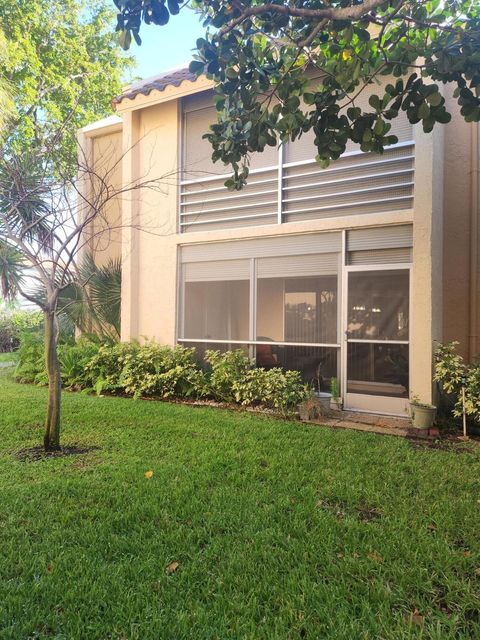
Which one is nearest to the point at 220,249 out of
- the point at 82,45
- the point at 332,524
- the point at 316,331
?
the point at 316,331

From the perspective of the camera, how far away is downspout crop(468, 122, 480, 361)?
6.77 m

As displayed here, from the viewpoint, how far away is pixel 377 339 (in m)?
6.41

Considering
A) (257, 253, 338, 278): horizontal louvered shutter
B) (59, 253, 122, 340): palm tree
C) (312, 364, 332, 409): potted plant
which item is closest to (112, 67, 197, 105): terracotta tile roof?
(59, 253, 122, 340): palm tree

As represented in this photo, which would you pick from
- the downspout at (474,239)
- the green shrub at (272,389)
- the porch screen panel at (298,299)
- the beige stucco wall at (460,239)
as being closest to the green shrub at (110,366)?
the green shrub at (272,389)

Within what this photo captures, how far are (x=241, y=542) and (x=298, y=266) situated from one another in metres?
5.11

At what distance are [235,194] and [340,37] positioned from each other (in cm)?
421

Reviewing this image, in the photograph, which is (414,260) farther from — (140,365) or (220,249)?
(140,365)

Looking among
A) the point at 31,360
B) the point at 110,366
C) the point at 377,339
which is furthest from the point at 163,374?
the point at 31,360

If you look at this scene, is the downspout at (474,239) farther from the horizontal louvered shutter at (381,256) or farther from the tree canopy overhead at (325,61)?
the tree canopy overhead at (325,61)

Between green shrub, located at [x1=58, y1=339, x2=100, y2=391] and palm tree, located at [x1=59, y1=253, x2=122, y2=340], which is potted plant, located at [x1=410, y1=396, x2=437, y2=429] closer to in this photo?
green shrub, located at [x1=58, y1=339, x2=100, y2=391]

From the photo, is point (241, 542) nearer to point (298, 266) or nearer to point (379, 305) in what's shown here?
point (379, 305)

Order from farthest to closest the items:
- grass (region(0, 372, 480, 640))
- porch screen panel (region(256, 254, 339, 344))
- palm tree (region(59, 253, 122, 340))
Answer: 1. palm tree (region(59, 253, 122, 340))
2. porch screen panel (region(256, 254, 339, 344))
3. grass (region(0, 372, 480, 640))

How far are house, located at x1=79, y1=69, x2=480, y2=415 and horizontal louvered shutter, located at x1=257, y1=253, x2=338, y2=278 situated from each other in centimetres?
2

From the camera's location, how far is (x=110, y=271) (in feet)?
31.5
